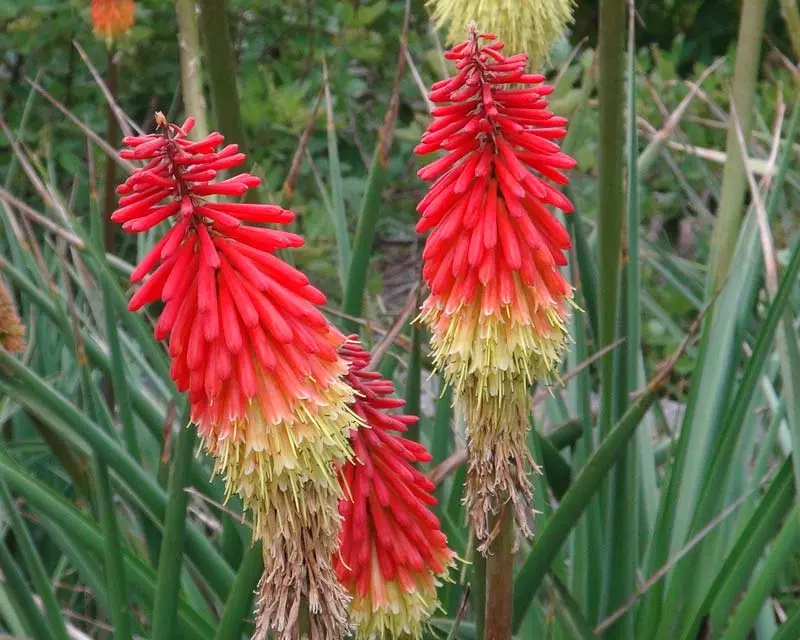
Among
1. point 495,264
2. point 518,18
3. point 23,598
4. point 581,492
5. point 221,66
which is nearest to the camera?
point 495,264

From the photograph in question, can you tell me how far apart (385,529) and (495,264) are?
0.34 metres

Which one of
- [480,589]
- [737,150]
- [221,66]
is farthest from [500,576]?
[737,150]

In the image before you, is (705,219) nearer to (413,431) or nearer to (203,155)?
(413,431)

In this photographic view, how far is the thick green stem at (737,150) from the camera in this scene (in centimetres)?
187

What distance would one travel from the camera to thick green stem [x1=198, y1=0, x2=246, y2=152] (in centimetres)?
143

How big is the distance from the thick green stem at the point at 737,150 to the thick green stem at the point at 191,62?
0.93 m

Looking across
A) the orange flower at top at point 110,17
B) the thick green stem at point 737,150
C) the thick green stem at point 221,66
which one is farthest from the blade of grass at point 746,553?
the orange flower at top at point 110,17

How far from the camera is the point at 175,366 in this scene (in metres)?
1.07

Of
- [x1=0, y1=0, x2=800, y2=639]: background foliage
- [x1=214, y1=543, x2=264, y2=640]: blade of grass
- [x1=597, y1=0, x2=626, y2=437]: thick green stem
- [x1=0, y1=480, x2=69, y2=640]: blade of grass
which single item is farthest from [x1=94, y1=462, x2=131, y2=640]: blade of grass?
[x1=597, y1=0, x2=626, y2=437]: thick green stem

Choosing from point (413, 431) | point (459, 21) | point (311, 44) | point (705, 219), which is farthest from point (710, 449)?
point (311, 44)

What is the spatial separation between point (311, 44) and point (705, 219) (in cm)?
180

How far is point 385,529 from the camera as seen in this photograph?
4.17ft

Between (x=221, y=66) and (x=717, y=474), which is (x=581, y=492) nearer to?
(x=717, y=474)

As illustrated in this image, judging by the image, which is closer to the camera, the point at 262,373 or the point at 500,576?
the point at 262,373
